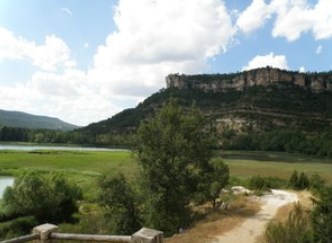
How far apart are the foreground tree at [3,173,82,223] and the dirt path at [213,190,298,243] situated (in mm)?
15335

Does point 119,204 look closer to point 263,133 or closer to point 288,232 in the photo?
point 288,232

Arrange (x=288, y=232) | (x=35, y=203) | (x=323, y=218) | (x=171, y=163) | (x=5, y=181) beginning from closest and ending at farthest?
(x=323, y=218) → (x=288, y=232) → (x=171, y=163) → (x=35, y=203) → (x=5, y=181)

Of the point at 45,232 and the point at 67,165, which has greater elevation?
the point at 67,165

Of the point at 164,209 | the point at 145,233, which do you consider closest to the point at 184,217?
the point at 164,209

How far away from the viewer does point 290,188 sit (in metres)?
→ 44.9

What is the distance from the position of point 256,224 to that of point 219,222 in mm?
1934

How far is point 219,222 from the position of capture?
942 inches

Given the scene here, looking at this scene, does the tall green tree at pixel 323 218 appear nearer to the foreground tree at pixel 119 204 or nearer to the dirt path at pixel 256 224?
the dirt path at pixel 256 224

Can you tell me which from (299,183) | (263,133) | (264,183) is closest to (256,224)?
(299,183)

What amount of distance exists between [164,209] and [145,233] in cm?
1885

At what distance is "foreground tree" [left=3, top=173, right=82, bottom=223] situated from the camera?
34.7 m

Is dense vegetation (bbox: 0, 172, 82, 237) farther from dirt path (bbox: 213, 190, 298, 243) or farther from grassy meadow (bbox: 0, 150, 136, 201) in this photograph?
grassy meadow (bbox: 0, 150, 136, 201)

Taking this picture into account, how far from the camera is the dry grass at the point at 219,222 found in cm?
2023

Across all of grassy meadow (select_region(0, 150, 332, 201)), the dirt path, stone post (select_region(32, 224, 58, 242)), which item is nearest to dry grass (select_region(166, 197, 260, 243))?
the dirt path
